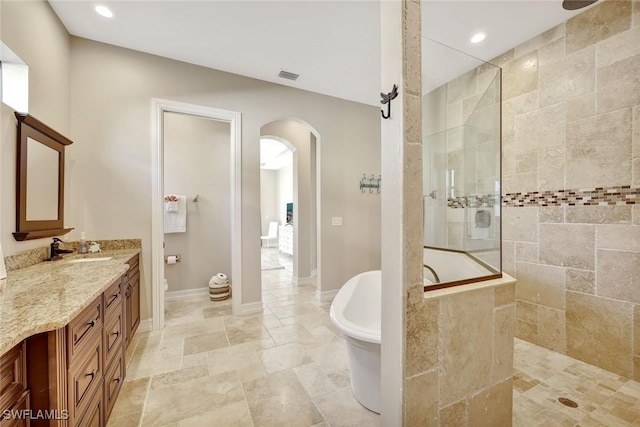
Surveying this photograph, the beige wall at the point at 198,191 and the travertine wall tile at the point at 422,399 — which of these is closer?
the travertine wall tile at the point at 422,399

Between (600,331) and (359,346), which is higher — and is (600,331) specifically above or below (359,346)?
below

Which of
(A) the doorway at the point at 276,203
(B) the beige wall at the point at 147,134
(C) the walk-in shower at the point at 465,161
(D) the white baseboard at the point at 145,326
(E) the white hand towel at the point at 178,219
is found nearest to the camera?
(C) the walk-in shower at the point at 465,161

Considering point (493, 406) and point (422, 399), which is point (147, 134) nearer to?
point (422, 399)

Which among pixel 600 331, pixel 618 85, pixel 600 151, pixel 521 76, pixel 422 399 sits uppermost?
pixel 521 76

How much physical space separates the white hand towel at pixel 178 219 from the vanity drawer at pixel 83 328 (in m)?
2.43

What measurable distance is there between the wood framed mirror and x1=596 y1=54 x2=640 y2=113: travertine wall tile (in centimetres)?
429

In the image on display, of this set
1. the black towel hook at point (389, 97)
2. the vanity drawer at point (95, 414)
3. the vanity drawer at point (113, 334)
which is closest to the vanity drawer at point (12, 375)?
the vanity drawer at point (95, 414)

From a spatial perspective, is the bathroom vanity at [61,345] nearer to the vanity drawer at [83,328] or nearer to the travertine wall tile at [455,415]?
the vanity drawer at [83,328]

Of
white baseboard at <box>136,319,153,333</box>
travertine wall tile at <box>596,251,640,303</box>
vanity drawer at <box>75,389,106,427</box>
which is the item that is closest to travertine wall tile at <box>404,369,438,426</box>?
vanity drawer at <box>75,389,106,427</box>

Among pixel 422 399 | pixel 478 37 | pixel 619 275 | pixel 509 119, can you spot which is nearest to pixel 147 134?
pixel 422 399

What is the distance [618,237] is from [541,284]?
2.31ft

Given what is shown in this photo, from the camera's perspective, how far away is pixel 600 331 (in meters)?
2.06

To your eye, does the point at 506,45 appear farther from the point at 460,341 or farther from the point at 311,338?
the point at 311,338

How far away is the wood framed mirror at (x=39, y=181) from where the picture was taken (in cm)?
175
